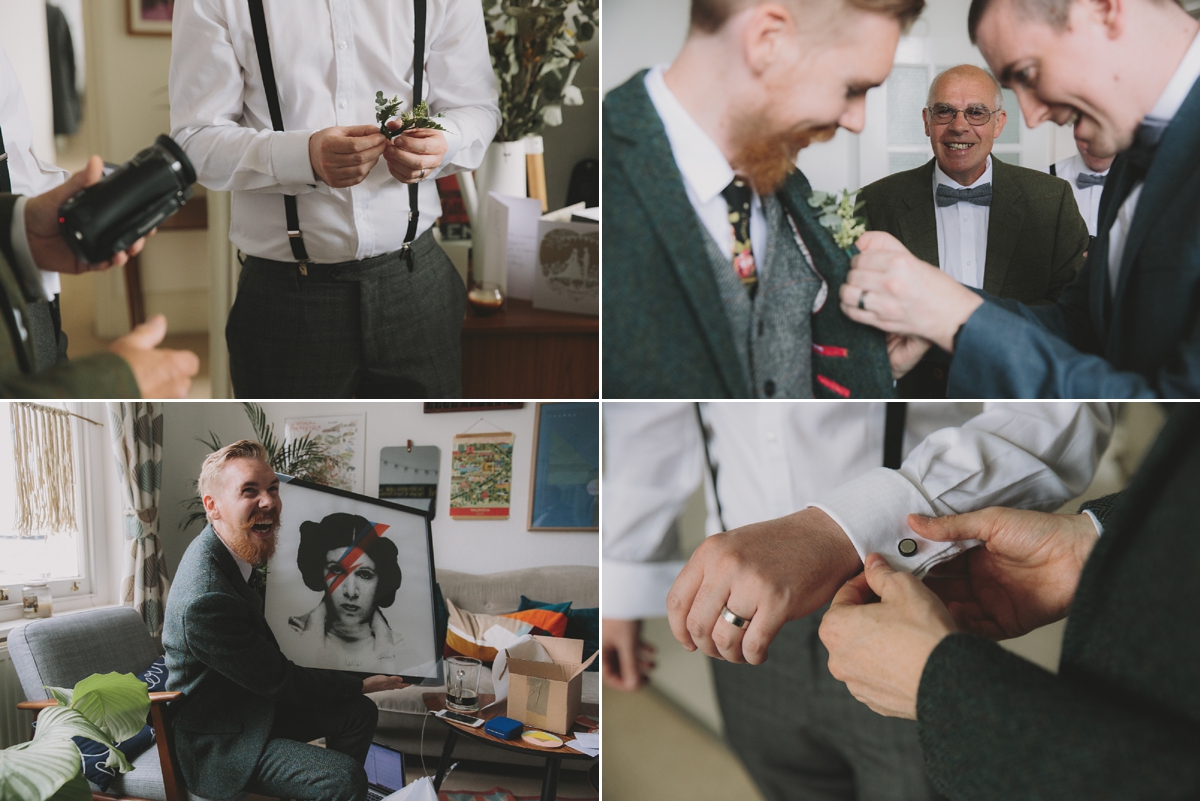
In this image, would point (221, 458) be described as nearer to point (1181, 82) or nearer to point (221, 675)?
point (221, 675)

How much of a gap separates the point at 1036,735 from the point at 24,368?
1.32m

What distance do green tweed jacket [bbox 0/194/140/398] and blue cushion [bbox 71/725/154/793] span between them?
22.6 inches

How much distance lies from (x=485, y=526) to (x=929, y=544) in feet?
2.36

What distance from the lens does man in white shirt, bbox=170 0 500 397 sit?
1.12 m

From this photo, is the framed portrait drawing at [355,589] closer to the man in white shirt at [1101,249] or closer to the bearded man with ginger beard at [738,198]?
the bearded man with ginger beard at [738,198]

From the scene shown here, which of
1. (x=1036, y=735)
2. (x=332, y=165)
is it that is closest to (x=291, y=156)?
(x=332, y=165)

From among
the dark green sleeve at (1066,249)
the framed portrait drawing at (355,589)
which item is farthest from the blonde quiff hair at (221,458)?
the dark green sleeve at (1066,249)

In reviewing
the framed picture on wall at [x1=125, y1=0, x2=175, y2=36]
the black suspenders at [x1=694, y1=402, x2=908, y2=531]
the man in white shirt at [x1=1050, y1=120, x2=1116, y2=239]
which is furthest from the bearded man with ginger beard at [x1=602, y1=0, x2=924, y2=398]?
the framed picture on wall at [x1=125, y1=0, x2=175, y2=36]

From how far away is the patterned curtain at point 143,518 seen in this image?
1314 mm

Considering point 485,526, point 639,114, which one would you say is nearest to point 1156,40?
point 639,114

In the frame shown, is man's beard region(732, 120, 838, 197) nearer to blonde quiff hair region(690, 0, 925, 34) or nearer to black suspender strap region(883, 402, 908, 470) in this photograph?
blonde quiff hair region(690, 0, 925, 34)

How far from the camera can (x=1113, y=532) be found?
0.81 m

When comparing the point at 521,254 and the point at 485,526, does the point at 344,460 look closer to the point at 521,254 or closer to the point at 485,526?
the point at 485,526

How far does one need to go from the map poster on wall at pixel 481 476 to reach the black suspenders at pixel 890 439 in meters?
0.32
